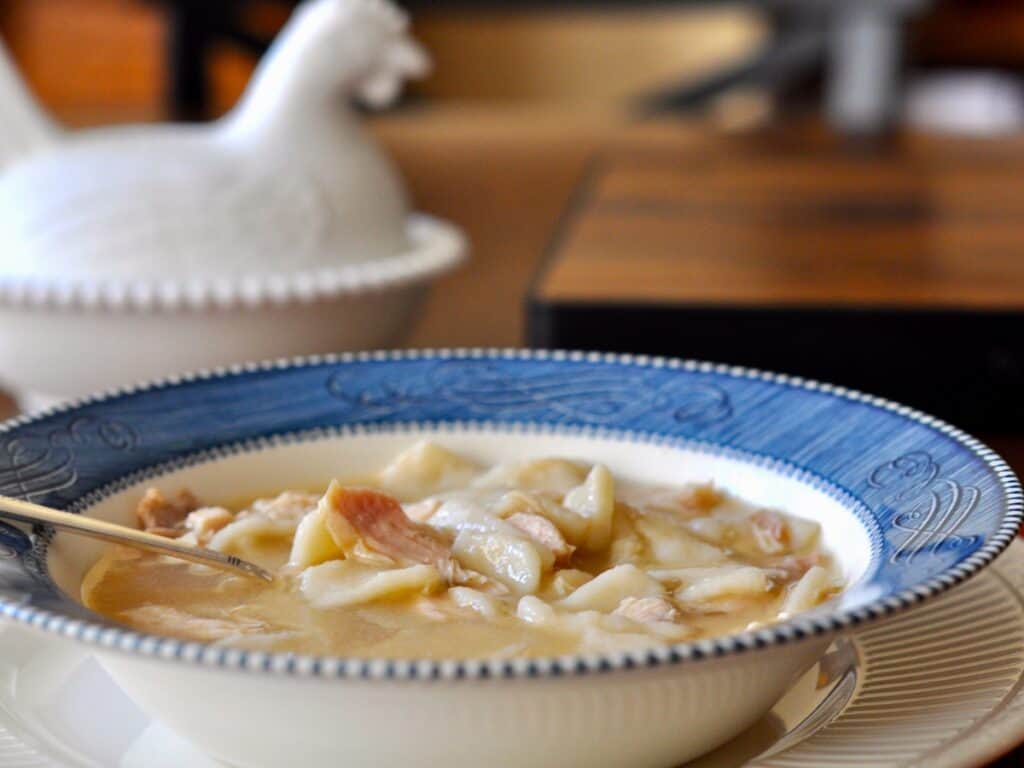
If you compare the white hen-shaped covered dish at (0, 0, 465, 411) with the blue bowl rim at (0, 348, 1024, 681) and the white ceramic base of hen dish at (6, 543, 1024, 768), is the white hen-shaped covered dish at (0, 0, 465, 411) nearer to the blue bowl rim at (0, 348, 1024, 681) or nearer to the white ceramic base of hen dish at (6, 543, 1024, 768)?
the white ceramic base of hen dish at (6, 543, 1024, 768)

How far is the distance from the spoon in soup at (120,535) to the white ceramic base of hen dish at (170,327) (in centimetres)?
46

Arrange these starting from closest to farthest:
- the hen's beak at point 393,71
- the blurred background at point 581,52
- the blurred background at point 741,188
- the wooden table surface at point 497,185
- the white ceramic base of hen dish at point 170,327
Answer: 1. the white ceramic base of hen dish at point 170,327
2. the blurred background at point 741,188
3. the hen's beak at point 393,71
4. the wooden table surface at point 497,185
5. the blurred background at point 581,52

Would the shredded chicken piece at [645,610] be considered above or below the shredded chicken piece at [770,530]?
above

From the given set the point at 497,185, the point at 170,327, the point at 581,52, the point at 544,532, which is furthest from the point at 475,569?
the point at 581,52

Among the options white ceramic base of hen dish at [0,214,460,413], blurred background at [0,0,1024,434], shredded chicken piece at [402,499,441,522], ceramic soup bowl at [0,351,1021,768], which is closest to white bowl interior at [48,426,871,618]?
ceramic soup bowl at [0,351,1021,768]

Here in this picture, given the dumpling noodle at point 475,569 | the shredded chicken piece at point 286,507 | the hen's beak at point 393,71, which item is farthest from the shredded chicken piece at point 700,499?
the hen's beak at point 393,71

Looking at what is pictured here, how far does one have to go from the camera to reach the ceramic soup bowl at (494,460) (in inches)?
21.1

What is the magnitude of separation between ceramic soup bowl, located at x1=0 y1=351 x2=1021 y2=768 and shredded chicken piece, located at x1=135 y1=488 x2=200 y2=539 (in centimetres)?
1

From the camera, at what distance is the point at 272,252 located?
49.4 inches

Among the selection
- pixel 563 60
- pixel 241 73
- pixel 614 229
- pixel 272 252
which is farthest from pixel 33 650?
pixel 563 60

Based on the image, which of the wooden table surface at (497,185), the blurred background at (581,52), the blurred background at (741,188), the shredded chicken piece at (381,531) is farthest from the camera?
the blurred background at (581,52)

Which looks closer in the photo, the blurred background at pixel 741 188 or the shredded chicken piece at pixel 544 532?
the shredded chicken piece at pixel 544 532

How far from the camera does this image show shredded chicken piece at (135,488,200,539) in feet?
2.59

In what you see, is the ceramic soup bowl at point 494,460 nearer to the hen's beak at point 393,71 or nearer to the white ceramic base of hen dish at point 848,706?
the white ceramic base of hen dish at point 848,706
